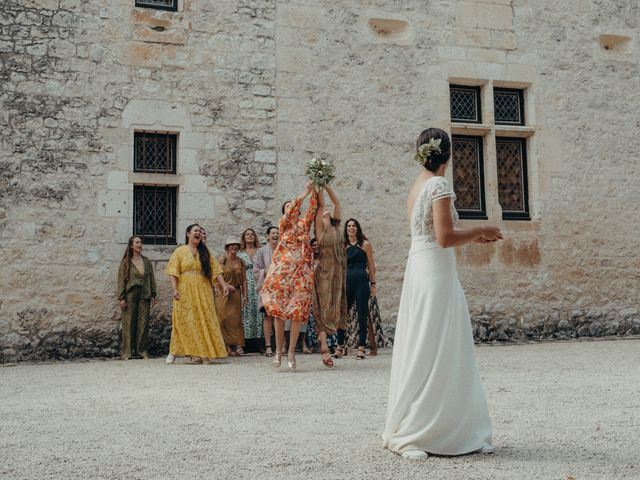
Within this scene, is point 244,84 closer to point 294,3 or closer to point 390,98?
point 294,3

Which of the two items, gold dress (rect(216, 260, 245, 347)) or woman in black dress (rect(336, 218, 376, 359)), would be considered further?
gold dress (rect(216, 260, 245, 347))

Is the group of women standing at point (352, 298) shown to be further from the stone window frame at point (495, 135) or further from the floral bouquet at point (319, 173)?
the stone window frame at point (495, 135)

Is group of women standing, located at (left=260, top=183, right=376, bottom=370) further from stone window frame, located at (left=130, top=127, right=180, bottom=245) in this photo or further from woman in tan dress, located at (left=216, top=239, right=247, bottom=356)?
Result: stone window frame, located at (left=130, top=127, right=180, bottom=245)

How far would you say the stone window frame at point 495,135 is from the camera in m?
10.4

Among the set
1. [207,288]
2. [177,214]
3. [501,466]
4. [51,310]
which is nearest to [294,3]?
[177,214]

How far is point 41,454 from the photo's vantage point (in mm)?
3641

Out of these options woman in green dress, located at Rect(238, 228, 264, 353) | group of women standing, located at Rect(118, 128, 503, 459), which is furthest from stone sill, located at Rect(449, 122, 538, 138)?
woman in green dress, located at Rect(238, 228, 264, 353)

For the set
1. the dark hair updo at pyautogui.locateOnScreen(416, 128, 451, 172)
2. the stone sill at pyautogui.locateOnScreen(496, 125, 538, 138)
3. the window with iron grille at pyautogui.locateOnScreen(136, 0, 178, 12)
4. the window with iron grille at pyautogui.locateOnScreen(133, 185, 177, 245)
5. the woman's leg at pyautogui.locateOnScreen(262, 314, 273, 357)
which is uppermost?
the window with iron grille at pyautogui.locateOnScreen(136, 0, 178, 12)

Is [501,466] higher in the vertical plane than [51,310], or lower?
lower

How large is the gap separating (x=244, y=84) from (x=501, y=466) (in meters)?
7.07

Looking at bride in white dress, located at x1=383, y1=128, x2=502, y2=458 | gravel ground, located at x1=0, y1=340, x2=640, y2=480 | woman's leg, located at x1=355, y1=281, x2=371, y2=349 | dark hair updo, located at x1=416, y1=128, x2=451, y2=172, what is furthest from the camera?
woman's leg, located at x1=355, y1=281, x2=371, y2=349

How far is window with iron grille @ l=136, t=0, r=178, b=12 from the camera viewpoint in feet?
30.6

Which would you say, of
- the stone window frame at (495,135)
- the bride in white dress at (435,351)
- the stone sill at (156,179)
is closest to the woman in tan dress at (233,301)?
the stone sill at (156,179)

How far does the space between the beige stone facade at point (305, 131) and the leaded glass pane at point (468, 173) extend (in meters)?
0.16
